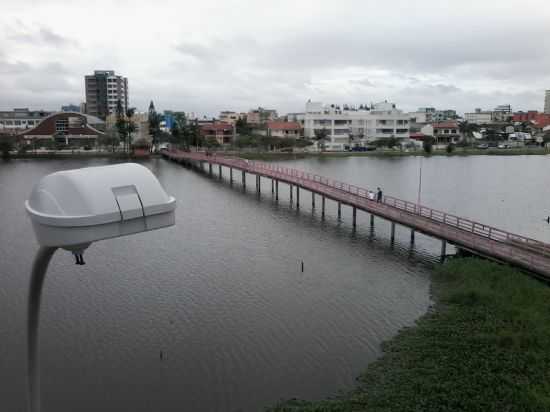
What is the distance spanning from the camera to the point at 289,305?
17.6m

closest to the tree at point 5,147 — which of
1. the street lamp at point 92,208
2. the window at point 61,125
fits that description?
the window at point 61,125

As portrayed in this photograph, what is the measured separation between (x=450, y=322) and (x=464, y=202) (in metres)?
26.8

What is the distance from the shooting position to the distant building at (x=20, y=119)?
128 metres

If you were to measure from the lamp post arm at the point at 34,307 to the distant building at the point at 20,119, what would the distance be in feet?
445

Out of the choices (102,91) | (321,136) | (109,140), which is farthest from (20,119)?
(321,136)

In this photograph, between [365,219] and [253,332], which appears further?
[365,219]

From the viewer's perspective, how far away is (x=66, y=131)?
103375 millimetres

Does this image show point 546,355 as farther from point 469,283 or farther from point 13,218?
point 13,218

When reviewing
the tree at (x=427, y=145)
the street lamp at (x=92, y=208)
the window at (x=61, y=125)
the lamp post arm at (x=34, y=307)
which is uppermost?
the window at (x=61, y=125)

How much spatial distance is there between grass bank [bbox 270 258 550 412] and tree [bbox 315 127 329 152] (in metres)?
83.3

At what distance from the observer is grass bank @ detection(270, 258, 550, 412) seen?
431 inches

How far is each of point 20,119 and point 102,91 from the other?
29.4 m

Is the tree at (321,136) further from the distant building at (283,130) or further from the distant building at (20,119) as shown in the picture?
the distant building at (20,119)

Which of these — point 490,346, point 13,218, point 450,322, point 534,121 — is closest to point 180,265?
point 450,322
